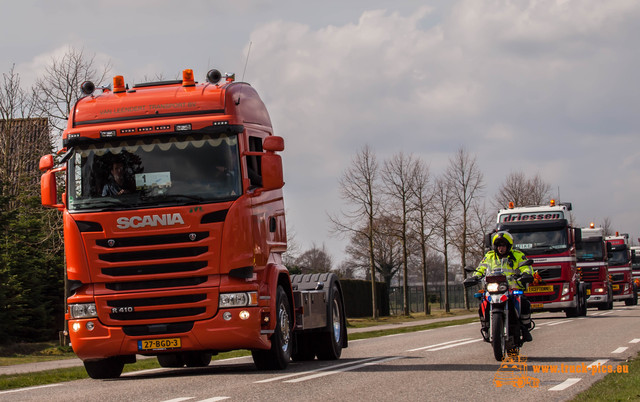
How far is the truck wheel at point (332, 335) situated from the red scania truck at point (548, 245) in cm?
1352

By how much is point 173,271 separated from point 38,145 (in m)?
24.9

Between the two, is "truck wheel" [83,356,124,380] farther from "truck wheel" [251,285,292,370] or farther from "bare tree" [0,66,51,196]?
"bare tree" [0,66,51,196]

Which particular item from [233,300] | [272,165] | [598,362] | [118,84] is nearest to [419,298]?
[598,362]

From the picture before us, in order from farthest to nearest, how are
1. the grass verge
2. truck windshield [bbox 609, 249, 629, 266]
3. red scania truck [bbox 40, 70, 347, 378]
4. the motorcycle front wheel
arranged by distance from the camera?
truck windshield [bbox 609, 249, 629, 266], the motorcycle front wheel, red scania truck [bbox 40, 70, 347, 378], the grass verge

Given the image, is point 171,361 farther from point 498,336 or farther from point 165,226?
point 498,336

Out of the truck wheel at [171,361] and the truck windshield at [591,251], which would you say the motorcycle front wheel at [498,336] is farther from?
the truck windshield at [591,251]

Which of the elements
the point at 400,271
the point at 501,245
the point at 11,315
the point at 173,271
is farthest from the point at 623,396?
the point at 400,271

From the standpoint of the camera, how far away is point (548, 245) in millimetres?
28516

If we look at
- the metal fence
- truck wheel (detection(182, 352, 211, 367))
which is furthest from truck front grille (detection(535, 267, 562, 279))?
the metal fence

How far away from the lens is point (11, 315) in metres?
27.4

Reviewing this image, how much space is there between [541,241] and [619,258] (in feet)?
69.3

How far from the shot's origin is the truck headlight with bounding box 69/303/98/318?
11984mm

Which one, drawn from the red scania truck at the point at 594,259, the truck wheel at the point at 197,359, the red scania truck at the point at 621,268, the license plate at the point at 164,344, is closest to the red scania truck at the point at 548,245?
the red scania truck at the point at 594,259

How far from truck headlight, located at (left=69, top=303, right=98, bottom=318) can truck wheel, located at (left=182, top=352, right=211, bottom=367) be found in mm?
3110
